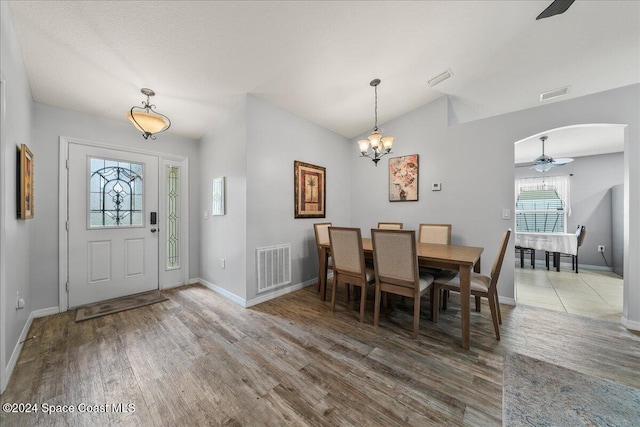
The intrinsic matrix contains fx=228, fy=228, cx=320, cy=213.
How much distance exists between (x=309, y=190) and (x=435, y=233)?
77.2 inches

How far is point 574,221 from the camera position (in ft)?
16.4

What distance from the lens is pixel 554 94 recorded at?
2818 millimetres

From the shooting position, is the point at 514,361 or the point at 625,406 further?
the point at 514,361

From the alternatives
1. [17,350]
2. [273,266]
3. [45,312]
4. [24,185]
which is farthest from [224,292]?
[24,185]

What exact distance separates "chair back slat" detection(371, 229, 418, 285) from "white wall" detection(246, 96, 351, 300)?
1.50 m

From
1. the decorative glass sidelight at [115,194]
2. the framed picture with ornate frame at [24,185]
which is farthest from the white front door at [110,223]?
the framed picture with ornate frame at [24,185]

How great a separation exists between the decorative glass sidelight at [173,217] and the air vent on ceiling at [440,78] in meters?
3.94

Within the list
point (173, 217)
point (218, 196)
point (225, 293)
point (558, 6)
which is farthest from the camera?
point (173, 217)

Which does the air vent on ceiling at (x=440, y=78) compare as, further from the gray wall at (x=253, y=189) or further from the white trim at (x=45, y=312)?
the white trim at (x=45, y=312)

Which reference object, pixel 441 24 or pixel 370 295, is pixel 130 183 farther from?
pixel 441 24

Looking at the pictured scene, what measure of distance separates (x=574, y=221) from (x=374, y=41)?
607cm

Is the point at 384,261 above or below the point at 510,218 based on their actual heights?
below

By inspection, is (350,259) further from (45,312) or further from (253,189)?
(45,312)

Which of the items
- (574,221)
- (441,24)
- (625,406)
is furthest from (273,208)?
(574,221)
